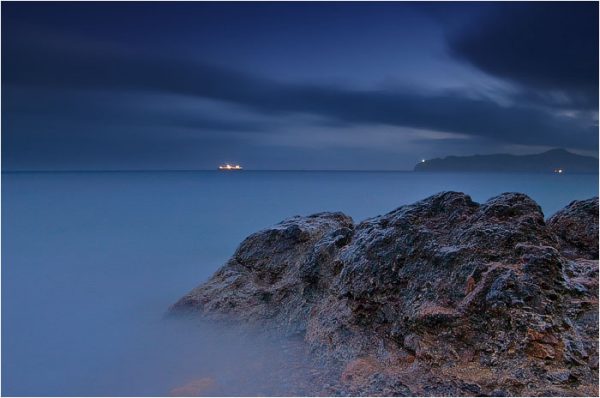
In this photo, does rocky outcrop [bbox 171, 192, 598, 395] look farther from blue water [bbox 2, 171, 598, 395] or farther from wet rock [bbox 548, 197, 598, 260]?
blue water [bbox 2, 171, 598, 395]

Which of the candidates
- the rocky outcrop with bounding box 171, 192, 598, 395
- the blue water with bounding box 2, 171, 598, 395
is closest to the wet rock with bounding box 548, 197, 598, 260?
the rocky outcrop with bounding box 171, 192, 598, 395

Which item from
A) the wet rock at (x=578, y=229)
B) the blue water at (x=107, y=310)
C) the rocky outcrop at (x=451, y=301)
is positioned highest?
the wet rock at (x=578, y=229)

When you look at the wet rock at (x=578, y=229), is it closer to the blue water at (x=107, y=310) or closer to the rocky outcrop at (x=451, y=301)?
the rocky outcrop at (x=451, y=301)

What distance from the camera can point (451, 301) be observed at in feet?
17.7

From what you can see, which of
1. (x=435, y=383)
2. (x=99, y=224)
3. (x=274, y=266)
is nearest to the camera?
(x=435, y=383)

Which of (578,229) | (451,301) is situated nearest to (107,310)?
(451,301)

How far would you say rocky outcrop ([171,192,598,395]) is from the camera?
15.4ft

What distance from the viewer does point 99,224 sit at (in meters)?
24.1

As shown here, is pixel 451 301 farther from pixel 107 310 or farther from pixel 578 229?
pixel 107 310

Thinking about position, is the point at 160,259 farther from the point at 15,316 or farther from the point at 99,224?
the point at 99,224

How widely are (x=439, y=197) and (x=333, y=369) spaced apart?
3.22 meters

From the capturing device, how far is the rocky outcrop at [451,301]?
469cm

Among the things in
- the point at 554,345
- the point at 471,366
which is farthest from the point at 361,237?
the point at 554,345

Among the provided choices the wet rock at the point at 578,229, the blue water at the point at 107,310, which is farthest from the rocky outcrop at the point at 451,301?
the blue water at the point at 107,310
